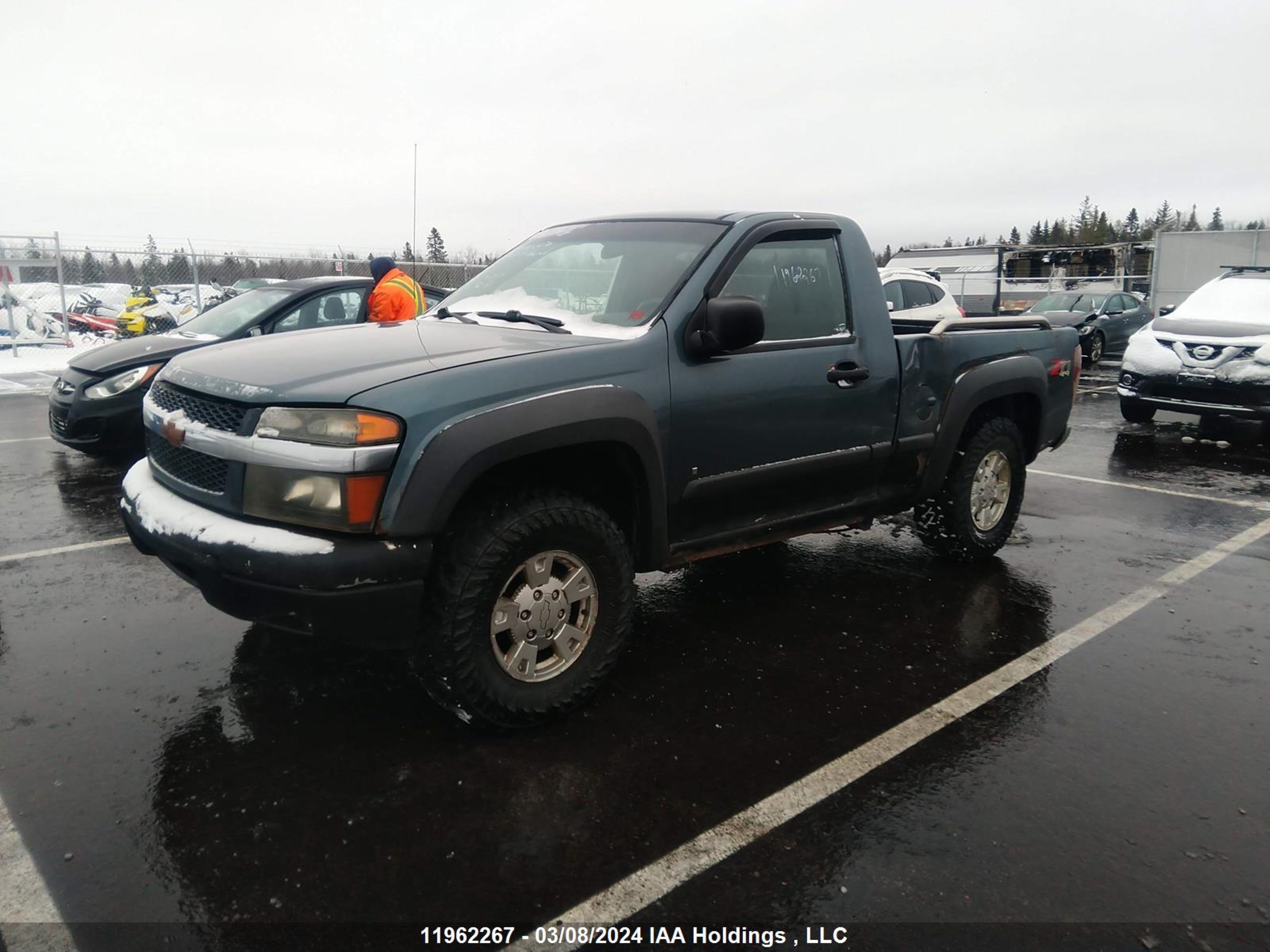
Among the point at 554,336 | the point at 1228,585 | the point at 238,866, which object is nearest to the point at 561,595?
the point at 554,336

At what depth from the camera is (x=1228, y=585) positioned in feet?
16.2

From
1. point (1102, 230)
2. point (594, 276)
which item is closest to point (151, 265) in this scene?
point (594, 276)

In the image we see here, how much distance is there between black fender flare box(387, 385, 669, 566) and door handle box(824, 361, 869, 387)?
1065 millimetres

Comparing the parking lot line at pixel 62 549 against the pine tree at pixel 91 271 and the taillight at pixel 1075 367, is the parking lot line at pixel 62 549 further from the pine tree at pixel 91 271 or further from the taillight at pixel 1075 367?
the pine tree at pixel 91 271

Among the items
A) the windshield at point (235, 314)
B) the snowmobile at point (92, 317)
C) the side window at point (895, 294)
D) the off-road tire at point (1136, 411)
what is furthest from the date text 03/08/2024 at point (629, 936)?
the snowmobile at point (92, 317)

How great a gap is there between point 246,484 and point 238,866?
1.14 m

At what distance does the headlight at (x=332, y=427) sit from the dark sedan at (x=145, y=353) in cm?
379

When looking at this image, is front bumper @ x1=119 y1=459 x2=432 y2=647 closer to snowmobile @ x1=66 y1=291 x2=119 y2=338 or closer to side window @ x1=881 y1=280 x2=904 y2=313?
side window @ x1=881 y1=280 x2=904 y2=313

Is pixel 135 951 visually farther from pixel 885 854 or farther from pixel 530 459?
pixel 885 854

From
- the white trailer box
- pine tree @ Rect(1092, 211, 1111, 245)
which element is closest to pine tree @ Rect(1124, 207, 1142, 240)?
pine tree @ Rect(1092, 211, 1111, 245)

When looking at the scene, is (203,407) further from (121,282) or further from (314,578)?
(121,282)

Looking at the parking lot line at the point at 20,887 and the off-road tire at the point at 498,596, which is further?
the off-road tire at the point at 498,596

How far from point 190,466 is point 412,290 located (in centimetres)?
493

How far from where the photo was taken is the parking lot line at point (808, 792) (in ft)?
7.85
